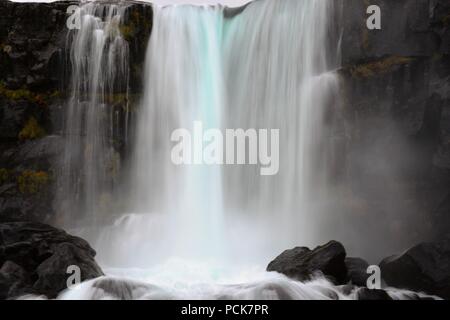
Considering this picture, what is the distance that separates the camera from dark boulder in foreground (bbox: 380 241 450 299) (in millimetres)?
14081

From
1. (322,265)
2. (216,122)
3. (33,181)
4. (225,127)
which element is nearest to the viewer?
(322,265)

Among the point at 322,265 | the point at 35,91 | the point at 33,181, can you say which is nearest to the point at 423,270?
the point at 322,265

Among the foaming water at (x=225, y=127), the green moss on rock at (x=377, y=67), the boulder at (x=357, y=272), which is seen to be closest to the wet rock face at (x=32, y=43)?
the foaming water at (x=225, y=127)

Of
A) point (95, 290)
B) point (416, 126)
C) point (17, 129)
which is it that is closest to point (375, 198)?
point (416, 126)

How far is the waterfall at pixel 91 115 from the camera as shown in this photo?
65.7 ft

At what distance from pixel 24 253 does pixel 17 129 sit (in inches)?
290

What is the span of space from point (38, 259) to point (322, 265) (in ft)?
23.0

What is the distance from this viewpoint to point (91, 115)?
66.6 ft

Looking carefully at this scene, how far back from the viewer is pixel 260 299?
1223cm

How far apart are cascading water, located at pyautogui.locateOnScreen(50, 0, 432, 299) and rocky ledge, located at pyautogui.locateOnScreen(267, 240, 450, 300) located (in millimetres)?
2687

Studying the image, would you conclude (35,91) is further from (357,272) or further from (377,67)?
(357,272)

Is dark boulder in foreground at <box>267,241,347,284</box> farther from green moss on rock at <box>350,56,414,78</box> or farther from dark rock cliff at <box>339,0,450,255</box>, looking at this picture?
green moss on rock at <box>350,56,414,78</box>

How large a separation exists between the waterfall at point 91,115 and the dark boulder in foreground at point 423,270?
1028cm

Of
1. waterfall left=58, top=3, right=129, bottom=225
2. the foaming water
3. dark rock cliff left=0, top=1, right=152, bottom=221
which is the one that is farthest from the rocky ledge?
dark rock cliff left=0, top=1, right=152, bottom=221
